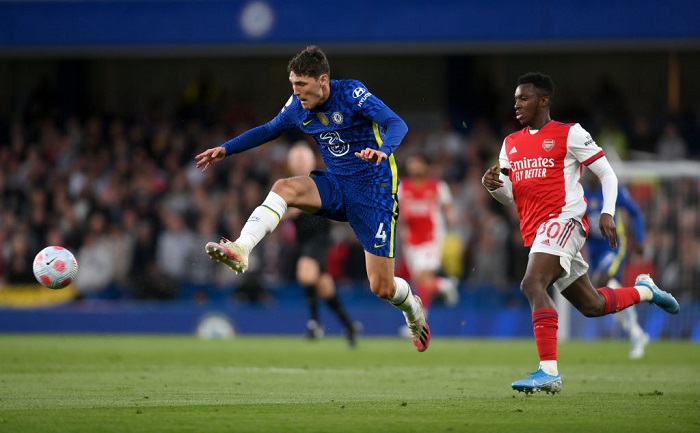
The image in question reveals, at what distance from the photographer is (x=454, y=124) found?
79.7 ft

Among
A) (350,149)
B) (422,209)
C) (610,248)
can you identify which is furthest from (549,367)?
(422,209)

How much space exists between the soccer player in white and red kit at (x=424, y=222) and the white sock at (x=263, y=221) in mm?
8959

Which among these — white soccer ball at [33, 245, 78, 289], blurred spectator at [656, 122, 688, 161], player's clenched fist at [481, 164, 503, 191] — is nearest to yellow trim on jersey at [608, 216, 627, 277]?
player's clenched fist at [481, 164, 503, 191]

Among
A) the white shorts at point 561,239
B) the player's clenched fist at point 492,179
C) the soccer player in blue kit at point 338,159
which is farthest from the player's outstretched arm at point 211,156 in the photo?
the white shorts at point 561,239

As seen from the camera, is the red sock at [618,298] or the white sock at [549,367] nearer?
the white sock at [549,367]

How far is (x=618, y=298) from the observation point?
9523mm

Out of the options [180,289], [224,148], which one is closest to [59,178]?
[180,289]

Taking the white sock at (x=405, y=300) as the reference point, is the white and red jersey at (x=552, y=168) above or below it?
above

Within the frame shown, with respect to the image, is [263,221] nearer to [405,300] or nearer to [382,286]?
[382,286]

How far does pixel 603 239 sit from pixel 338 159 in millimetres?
5637

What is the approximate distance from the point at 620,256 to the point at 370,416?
752 cm

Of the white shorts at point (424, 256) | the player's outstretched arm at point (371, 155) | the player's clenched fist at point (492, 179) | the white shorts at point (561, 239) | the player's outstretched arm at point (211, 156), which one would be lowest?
the white shorts at point (561, 239)

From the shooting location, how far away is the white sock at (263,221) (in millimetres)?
8539

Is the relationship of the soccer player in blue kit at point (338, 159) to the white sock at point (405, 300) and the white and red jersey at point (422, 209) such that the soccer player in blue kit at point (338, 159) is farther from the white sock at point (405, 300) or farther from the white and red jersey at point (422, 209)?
the white and red jersey at point (422, 209)
